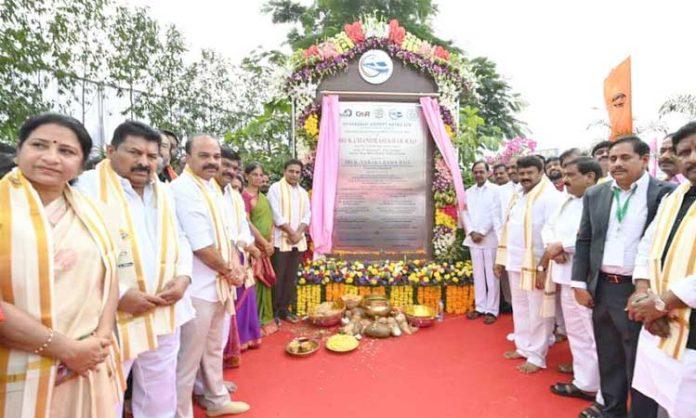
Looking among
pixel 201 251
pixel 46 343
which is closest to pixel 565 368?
pixel 201 251

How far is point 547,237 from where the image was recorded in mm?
3500

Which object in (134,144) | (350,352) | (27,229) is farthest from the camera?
(350,352)

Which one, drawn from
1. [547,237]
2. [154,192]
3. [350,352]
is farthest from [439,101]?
[154,192]

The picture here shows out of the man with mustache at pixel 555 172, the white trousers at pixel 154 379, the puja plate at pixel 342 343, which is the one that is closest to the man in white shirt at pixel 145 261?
the white trousers at pixel 154 379

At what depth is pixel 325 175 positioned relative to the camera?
5.59 meters

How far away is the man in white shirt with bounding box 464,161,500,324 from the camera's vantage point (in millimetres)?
5258

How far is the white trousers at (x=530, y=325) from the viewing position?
3.74 m

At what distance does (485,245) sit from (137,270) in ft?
14.1

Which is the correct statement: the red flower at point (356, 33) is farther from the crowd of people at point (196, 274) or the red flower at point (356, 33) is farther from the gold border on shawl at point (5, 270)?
the gold border on shawl at point (5, 270)

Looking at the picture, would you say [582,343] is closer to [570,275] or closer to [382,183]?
[570,275]

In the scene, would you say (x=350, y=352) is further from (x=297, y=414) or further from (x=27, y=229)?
(x=27, y=229)

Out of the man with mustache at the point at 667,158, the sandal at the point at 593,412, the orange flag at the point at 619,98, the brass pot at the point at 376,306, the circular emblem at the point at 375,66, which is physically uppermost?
the circular emblem at the point at 375,66

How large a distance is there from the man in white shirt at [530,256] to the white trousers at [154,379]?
294cm

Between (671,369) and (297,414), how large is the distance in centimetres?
225
